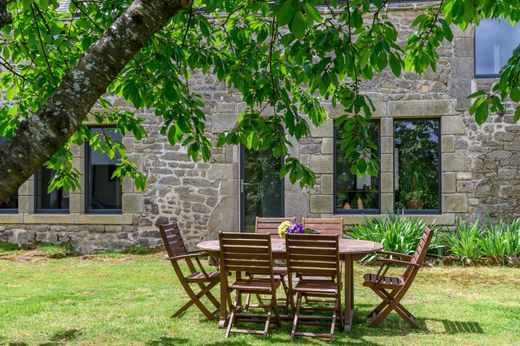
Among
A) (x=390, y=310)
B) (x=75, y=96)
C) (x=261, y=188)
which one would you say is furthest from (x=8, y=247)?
(x=75, y=96)

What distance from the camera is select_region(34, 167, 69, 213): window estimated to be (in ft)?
37.7

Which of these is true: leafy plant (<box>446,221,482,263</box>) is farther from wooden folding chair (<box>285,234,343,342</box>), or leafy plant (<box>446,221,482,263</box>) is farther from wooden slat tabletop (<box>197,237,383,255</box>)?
wooden folding chair (<box>285,234,343,342</box>)

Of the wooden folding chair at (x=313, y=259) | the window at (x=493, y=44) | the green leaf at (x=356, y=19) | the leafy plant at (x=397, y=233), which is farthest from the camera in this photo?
the window at (x=493, y=44)

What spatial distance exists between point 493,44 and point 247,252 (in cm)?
722

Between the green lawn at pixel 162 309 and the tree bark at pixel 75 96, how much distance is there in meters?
2.77

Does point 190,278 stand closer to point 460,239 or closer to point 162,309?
point 162,309

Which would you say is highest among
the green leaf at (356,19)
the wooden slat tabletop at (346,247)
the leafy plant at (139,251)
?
the green leaf at (356,19)

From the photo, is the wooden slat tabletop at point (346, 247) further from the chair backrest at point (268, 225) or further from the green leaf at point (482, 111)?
the green leaf at point (482, 111)

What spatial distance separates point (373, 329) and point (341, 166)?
519cm

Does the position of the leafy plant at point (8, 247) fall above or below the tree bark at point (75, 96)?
below

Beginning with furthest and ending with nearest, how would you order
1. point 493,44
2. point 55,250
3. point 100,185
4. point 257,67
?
point 100,185, point 55,250, point 493,44, point 257,67

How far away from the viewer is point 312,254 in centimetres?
546

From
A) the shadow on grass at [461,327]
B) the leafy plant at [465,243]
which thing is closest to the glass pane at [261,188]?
the leafy plant at [465,243]

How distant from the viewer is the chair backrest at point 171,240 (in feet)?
20.1
